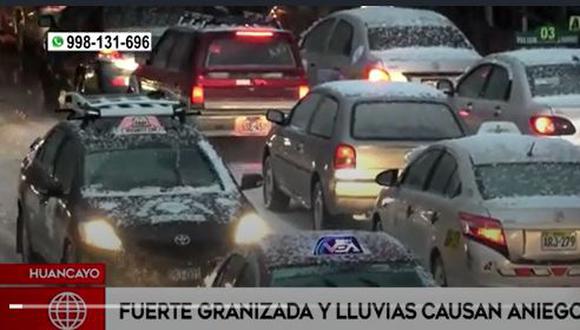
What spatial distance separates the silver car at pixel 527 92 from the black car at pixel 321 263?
2.29ft

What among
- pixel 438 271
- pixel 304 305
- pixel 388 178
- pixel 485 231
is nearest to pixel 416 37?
pixel 388 178

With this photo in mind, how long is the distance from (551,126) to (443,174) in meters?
0.54

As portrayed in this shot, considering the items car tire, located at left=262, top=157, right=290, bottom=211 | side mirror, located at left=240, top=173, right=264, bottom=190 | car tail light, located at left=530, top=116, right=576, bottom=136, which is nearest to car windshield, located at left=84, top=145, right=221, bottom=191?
side mirror, located at left=240, top=173, right=264, bottom=190

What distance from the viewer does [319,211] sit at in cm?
1072

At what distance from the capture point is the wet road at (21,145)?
10531 mm

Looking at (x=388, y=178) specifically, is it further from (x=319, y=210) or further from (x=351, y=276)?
(x=351, y=276)

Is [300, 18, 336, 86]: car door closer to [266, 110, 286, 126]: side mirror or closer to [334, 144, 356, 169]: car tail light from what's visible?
[266, 110, 286, 126]: side mirror

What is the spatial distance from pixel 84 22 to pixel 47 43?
0.23 meters

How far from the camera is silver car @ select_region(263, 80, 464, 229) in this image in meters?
10.6

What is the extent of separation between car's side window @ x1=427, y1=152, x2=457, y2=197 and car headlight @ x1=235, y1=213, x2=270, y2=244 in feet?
2.61

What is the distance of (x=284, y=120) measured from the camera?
1075 centimetres

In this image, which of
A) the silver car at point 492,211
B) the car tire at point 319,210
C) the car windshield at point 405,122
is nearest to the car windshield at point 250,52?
the car windshield at point 405,122

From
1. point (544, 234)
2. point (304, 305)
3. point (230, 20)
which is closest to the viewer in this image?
point (544, 234)

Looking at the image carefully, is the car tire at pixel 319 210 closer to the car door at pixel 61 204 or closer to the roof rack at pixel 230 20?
the roof rack at pixel 230 20
